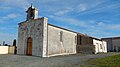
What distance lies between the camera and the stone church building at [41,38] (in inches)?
850

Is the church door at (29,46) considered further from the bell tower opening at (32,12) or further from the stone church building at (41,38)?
the bell tower opening at (32,12)

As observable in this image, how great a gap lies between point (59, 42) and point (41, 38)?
4341 millimetres

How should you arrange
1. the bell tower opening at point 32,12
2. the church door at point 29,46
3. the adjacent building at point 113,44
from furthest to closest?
the adjacent building at point 113,44, the bell tower opening at point 32,12, the church door at point 29,46

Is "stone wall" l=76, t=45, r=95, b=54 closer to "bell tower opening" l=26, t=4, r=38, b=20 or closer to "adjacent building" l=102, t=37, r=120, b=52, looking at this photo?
"bell tower opening" l=26, t=4, r=38, b=20

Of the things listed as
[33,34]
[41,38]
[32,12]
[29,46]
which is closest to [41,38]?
[41,38]

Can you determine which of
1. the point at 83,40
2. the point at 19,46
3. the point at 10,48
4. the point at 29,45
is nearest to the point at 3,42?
the point at 10,48

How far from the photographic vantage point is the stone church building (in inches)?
850

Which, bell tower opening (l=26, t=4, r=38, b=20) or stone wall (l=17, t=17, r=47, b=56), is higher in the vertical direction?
bell tower opening (l=26, t=4, r=38, b=20)

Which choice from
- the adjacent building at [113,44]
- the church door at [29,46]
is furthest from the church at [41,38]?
the adjacent building at [113,44]

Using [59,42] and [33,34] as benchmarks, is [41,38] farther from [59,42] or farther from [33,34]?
[59,42]

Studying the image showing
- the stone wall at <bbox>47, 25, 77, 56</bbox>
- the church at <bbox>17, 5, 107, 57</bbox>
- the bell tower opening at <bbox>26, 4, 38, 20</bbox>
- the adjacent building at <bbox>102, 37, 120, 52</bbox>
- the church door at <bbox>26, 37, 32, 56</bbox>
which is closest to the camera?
the church at <bbox>17, 5, 107, 57</bbox>

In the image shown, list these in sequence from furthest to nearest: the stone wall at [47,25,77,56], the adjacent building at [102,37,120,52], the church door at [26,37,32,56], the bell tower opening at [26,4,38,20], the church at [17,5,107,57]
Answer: the adjacent building at [102,37,120,52] → the bell tower opening at [26,4,38,20] → the church door at [26,37,32,56] → the stone wall at [47,25,77,56] → the church at [17,5,107,57]

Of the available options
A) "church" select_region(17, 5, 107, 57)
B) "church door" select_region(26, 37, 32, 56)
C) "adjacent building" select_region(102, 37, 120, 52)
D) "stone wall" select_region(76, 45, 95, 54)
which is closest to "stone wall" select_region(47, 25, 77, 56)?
"church" select_region(17, 5, 107, 57)

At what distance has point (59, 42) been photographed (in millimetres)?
24859
